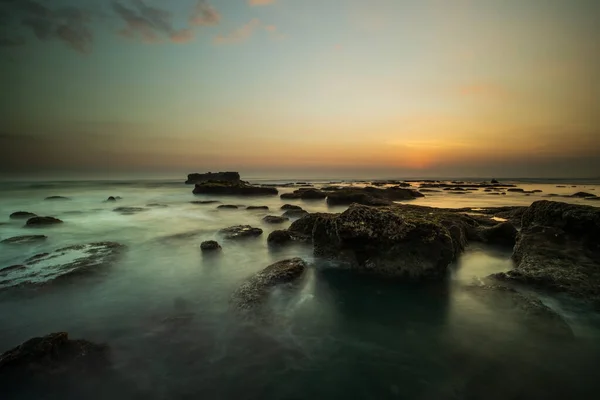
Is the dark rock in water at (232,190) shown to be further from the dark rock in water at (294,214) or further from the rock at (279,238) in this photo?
the rock at (279,238)

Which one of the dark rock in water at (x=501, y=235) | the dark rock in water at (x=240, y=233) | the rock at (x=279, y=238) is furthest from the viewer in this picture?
the dark rock in water at (x=240, y=233)

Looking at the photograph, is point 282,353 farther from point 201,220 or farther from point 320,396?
point 201,220

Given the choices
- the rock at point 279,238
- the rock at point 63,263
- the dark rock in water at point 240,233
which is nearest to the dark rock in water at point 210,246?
the dark rock in water at point 240,233

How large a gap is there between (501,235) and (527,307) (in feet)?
21.3

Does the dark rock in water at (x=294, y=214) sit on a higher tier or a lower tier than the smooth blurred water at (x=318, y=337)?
higher

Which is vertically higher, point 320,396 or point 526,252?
point 526,252

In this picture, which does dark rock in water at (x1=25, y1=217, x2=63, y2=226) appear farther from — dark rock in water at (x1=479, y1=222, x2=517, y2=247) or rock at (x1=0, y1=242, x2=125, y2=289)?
dark rock in water at (x1=479, y1=222, x2=517, y2=247)

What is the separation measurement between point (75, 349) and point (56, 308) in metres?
2.44

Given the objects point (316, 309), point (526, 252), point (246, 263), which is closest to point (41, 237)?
point (246, 263)

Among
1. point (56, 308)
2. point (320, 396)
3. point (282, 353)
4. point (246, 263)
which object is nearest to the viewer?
point (320, 396)

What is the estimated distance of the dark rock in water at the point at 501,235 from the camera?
452 inches

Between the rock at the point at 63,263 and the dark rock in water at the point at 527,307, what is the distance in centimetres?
1106

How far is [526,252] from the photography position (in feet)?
27.9

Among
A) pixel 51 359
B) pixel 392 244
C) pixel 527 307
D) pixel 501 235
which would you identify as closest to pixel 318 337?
pixel 392 244
